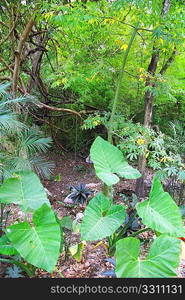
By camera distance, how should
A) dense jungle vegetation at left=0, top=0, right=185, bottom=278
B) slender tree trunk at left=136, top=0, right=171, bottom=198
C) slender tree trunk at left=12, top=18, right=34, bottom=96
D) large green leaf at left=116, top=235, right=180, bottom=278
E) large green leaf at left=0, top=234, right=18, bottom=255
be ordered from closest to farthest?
large green leaf at left=116, top=235, right=180, bottom=278 < dense jungle vegetation at left=0, top=0, right=185, bottom=278 < large green leaf at left=0, top=234, right=18, bottom=255 < slender tree trunk at left=136, top=0, right=171, bottom=198 < slender tree trunk at left=12, top=18, right=34, bottom=96

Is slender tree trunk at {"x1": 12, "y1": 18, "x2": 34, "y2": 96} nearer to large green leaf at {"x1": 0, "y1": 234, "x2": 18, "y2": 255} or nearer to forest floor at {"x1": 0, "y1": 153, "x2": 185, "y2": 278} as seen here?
forest floor at {"x1": 0, "y1": 153, "x2": 185, "y2": 278}

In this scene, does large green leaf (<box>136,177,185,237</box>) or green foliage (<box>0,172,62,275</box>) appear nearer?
green foliage (<box>0,172,62,275</box>)

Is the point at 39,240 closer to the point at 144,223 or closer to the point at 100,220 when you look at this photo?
the point at 100,220

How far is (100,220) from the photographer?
1519mm

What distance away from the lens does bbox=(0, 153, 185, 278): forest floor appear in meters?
1.77

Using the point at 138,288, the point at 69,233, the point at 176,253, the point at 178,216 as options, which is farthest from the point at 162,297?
the point at 69,233

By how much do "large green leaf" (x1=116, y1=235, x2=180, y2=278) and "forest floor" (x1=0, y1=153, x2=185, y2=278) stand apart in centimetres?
57

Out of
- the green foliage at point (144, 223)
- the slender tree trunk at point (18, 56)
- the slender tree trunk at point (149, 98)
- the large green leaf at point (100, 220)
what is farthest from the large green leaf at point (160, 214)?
the slender tree trunk at point (18, 56)

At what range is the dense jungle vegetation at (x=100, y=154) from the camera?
1351 millimetres

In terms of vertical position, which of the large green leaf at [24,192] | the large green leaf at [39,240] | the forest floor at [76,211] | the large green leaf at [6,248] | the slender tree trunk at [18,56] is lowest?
the forest floor at [76,211]

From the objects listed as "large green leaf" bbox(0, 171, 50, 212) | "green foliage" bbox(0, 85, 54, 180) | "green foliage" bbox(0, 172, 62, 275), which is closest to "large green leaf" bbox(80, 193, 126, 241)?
"green foliage" bbox(0, 172, 62, 275)

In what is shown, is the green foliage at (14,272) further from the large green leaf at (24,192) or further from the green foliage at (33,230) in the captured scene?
the large green leaf at (24,192)

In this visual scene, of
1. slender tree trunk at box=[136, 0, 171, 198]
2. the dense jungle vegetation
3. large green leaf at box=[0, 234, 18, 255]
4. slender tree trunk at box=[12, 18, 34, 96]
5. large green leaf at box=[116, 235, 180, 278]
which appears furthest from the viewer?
slender tree trunk at box=[12, 18, 34, 96]

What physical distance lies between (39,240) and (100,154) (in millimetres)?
750
